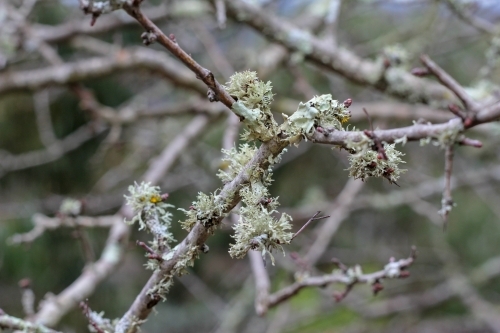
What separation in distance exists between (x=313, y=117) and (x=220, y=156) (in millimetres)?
1766

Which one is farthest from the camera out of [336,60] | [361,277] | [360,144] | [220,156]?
[220,156]

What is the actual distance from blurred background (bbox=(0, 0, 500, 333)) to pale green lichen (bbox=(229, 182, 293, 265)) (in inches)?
29.8

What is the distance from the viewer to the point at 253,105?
57 cm

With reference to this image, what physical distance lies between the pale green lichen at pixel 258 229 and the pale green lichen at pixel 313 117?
0.24 ft

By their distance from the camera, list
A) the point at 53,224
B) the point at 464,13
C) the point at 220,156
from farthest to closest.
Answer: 1. the point at 220,156
2. the point at 464,13
3. the point at 53,224

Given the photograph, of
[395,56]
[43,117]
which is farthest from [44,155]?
[395,56]

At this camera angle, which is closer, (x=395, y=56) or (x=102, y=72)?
(x=395, y=56)

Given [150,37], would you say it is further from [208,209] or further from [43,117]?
[43,117]

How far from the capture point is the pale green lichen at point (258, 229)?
530 millimetres

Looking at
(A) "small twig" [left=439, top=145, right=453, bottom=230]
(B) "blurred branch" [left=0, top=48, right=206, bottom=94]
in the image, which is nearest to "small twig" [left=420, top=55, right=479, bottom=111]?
(A) "small twig" [left=439, top=145, right=453, bottom=230]

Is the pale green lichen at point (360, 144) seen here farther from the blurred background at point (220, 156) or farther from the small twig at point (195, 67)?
the blurred background at point (220, 156)

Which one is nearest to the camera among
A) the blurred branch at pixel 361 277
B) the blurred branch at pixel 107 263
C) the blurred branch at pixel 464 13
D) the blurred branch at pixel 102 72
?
the blurred branch at pixel 361 277

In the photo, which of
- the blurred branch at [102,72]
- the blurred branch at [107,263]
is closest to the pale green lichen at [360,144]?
the blurred branch at [107,263]

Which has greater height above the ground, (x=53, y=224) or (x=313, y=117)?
(x=53, y=224)
